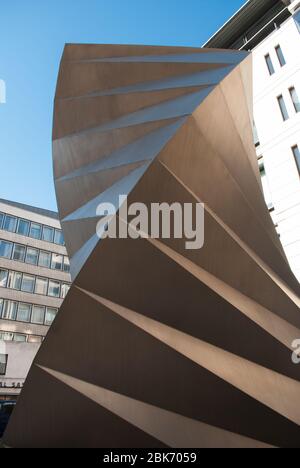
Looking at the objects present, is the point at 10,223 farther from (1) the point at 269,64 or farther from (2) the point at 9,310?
(1) the point at 269,64

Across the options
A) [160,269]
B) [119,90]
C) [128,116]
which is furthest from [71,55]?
[160,269]

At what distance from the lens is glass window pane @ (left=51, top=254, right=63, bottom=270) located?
4317 centimetres

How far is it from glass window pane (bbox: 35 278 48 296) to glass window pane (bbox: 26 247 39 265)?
212 centimetres

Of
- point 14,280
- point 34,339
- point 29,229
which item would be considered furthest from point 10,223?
point 34,339

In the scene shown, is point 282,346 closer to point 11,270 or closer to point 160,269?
point 160,269

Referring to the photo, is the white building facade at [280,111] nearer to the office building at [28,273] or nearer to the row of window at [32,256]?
the office building at [28,273]

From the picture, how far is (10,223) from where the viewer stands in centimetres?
4078

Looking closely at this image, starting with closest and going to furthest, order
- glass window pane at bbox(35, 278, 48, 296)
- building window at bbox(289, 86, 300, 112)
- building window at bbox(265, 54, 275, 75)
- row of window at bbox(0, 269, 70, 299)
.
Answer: building window at bbox(289, 86, 300, 112)
building window at bbox(265, 54, 275, 75)
row of window at bbox(0, 269, 70, 299)
glass window pane at bbox(35, 278, 48, 296)

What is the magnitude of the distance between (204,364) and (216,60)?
651 centimetres

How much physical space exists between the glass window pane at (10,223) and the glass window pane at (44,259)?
437 centimetres

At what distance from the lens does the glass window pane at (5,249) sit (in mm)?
39188

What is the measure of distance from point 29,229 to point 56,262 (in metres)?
5.03

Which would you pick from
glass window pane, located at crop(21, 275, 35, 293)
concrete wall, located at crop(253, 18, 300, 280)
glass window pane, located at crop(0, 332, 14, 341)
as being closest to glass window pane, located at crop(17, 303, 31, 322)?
glass window pane, located at crop(21, 275, 35, 293)

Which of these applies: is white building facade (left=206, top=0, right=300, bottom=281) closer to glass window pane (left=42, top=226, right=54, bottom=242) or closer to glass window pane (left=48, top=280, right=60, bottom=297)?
glass window pane (left=48, top=280, right=60, bottom=297)
